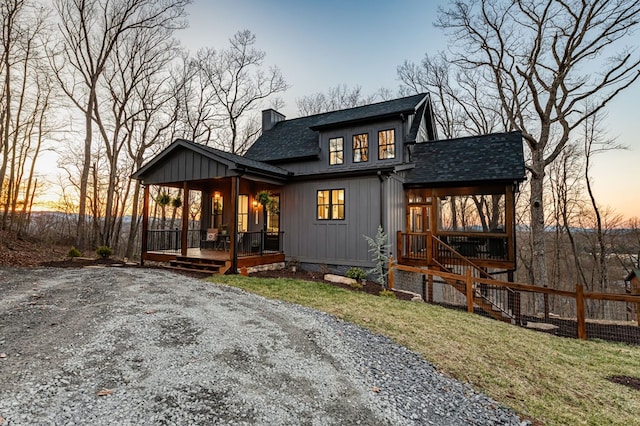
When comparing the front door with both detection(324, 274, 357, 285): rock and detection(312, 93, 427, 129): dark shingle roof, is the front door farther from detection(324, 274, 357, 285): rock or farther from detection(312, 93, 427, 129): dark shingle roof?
Answer: detection(324, 274, 357, 285): rock

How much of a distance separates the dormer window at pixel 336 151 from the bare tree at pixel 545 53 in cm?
809

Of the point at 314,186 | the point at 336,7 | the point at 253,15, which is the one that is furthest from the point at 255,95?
the point at 314,186

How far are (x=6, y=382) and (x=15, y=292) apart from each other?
4676 mm

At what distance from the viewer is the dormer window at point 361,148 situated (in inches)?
443

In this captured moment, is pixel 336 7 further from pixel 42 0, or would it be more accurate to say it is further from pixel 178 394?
pixel 178 394

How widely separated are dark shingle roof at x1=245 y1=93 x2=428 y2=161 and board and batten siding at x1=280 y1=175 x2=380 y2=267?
187 cm

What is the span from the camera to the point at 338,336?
4367 millimetres

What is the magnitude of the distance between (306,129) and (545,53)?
11.2 m

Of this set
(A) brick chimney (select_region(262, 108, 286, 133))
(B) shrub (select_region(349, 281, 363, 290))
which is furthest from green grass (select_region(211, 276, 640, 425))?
(A) brick chimney (select_region(262, 108, 286, 133))

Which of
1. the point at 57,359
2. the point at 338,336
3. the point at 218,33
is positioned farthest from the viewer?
the point at 218,33

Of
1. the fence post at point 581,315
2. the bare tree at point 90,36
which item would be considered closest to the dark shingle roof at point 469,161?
the fence post at point 581,315

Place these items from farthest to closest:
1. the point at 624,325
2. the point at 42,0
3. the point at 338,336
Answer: the point at 42,0 < the point at 624,325 < the point at 338,336

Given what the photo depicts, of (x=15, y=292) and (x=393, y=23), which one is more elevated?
(x=393, y=23)

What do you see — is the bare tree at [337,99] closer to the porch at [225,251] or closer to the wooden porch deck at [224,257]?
the porch at [225,251]
